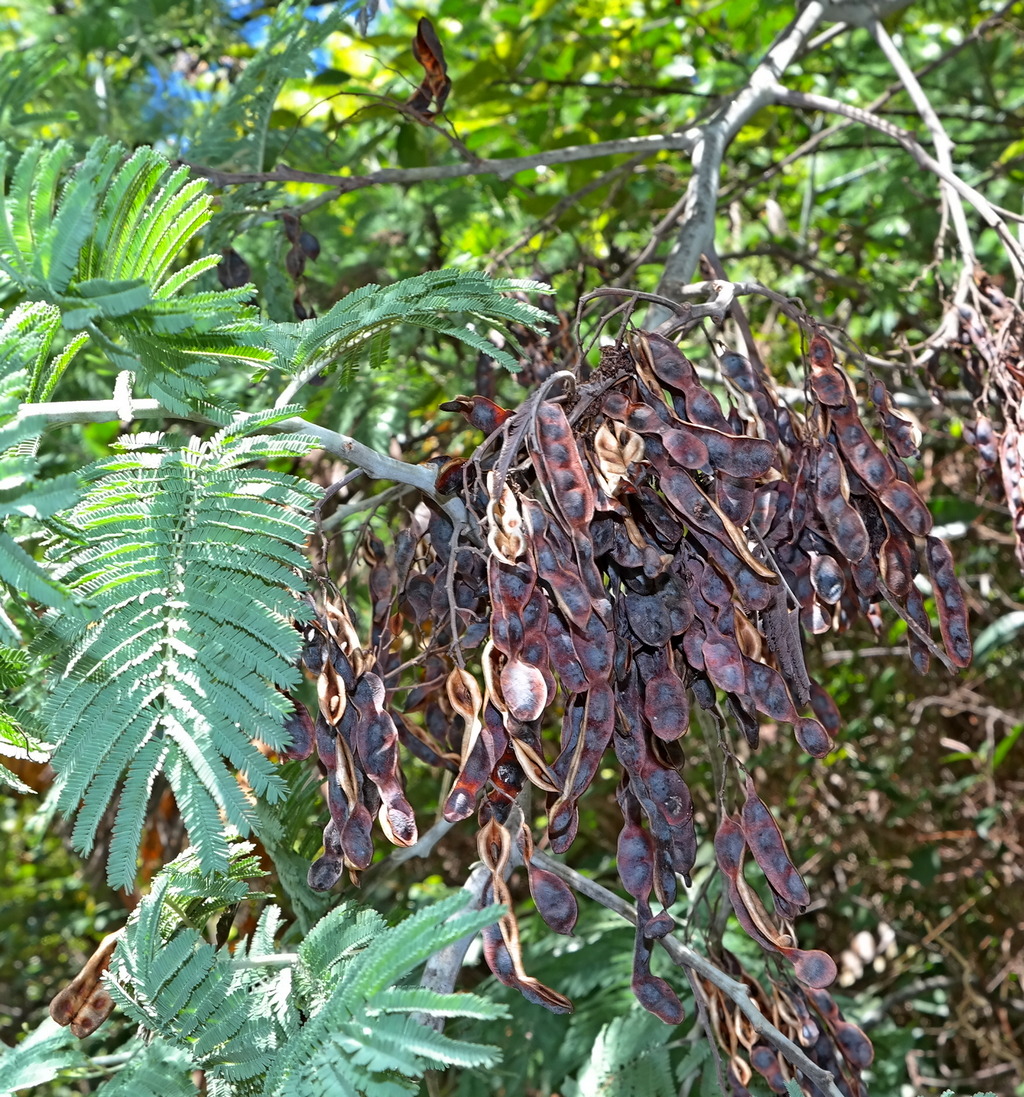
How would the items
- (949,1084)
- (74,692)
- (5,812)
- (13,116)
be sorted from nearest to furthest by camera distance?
(74,692) < (13,116) < (949,1084) < (5,812)

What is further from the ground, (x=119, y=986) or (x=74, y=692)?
(x=74, y=692)

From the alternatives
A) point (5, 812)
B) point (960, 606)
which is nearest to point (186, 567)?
point (960, 606)

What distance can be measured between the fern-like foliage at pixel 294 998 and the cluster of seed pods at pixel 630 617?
106mm

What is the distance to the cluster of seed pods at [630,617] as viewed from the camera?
1034 millimetres

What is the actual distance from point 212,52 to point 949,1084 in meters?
3.82

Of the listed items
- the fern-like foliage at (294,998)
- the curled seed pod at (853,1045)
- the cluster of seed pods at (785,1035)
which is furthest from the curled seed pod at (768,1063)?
the fern-like foliage at (294,998)

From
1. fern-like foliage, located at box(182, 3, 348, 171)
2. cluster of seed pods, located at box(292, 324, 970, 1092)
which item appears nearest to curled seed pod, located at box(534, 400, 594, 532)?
cluster of seed pods, located at box(292, 324, 970, 1092)

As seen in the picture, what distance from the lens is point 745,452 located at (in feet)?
3.72

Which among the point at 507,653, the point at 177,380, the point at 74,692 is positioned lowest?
the point at 507,653

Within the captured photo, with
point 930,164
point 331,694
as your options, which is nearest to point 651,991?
point 331,694

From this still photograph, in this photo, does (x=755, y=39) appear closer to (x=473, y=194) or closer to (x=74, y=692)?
(x=473, y=194)

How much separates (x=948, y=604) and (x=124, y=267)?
3.43ft

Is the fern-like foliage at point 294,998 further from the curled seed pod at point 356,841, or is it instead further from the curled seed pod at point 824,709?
the curled seed pod at point 824,709

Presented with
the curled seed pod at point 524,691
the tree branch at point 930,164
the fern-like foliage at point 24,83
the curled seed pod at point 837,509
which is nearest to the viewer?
the curled seed pod at point 524,691
